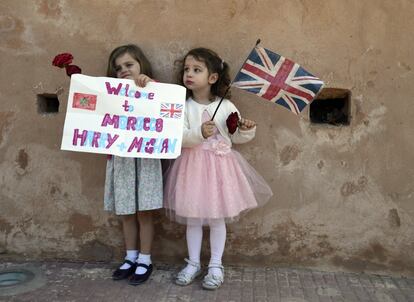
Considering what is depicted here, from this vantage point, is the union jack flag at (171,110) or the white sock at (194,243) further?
the white sock at (194,243)

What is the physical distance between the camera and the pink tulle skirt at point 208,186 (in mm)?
3002

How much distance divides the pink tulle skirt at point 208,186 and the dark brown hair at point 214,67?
1.31 ft

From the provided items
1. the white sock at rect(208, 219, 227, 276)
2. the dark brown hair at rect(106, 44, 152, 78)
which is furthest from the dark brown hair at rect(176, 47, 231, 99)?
the white sock at rect(208, 219, 227, 276)

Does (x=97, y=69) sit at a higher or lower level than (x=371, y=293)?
higher

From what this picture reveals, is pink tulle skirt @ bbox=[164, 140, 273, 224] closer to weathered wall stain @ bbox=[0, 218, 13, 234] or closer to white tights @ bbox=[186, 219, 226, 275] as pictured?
white tights @ bbox=[186, 219, 226, 275]

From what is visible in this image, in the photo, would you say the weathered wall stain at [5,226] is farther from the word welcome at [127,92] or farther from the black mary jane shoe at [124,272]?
the word welcome at [127,92]

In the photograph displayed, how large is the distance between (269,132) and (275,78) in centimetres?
50

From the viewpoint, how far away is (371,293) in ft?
9.86

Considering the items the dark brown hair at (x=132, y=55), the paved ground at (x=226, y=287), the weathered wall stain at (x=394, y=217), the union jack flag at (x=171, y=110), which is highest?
the dark brown hair at (x=132, y=55)

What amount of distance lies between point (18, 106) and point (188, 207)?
1466mm

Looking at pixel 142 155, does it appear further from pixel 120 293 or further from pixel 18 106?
pixel 18 106

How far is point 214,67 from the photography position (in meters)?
3.14

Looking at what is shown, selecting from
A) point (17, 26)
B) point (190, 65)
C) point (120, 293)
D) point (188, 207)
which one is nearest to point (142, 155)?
point (188, 207)

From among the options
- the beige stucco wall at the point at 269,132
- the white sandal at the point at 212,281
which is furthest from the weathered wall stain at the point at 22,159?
the white sandal at the point at 212,281
